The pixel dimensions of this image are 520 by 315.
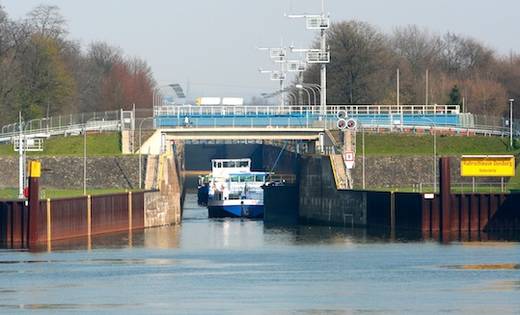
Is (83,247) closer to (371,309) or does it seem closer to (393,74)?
(371,309)

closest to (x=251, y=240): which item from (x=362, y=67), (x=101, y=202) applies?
(x=101, y=202)

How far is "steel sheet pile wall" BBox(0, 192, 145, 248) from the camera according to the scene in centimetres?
9738

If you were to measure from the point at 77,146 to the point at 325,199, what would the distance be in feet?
63.2

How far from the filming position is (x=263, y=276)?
269 ft

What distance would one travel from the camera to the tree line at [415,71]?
157 metres

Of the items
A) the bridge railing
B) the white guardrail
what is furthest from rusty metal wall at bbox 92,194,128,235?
the bridge railing

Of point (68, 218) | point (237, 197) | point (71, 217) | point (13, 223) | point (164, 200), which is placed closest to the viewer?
point (13, 223)

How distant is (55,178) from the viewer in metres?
122

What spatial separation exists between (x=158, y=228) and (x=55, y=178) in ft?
35.4

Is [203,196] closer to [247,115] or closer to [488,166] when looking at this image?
[247,115]

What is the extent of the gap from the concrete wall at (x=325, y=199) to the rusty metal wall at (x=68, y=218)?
1842 centimetres

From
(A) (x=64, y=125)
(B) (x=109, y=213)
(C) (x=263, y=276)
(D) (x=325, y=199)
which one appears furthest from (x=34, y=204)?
(A) (x=64, y=125)

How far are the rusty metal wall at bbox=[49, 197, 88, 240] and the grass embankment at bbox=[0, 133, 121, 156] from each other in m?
20.0

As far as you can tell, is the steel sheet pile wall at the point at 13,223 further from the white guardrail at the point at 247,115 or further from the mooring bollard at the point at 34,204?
the white guardrail at the point at 247,115
